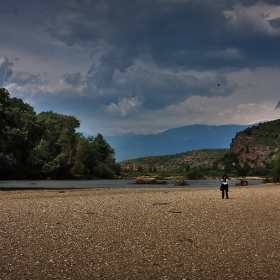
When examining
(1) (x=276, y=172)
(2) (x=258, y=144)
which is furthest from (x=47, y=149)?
(2) (x=258, y=144)

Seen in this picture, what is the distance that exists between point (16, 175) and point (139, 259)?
66.6 m

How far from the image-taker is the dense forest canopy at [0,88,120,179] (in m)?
65.0

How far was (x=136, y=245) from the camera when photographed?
39.1ft

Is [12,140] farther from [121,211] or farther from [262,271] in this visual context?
[262,271]

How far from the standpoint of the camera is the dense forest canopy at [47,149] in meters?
65.0

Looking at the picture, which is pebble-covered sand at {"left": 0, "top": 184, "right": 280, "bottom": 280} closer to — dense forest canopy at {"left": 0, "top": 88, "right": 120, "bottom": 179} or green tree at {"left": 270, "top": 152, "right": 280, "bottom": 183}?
dense forest canopy at {"left": 0, "top": 88, "right": 120, "bottom": 179}

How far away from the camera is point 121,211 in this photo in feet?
61.6

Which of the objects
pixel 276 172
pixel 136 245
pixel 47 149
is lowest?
pixel 136 245

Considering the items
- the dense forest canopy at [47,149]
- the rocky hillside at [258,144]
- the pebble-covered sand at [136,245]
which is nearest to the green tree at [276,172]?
the dense forest canopy at [47,149]

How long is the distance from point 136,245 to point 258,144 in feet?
512

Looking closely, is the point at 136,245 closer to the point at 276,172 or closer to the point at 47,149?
the point at 276,172

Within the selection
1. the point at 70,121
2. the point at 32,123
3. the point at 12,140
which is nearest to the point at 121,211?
the point at 12,140

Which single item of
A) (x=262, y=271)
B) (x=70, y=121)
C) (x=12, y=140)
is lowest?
(x=262, y=271)

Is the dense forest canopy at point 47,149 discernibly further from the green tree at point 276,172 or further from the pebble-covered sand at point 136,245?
the green tree at point 276,172
